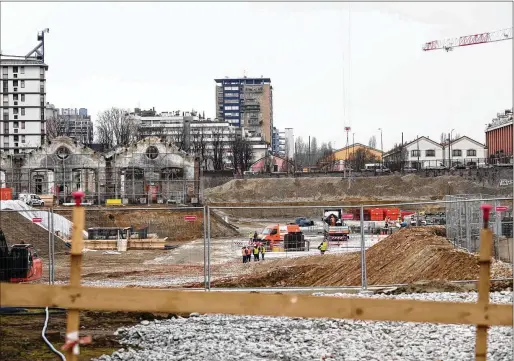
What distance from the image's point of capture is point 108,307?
4.43m

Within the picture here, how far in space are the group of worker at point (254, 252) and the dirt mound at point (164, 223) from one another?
65.5 feet

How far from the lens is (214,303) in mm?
4438

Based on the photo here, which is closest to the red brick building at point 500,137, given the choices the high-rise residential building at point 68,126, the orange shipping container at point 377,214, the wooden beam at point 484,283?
the orange shipping container at point 377,214

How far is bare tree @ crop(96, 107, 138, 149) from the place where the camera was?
4055 inches

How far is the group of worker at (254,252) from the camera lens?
64.0 feet

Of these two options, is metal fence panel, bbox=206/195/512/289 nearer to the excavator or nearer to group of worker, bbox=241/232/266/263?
group of worker, bbox=241/232/266/263

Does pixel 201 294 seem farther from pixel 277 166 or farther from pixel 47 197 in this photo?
pixel 277 166

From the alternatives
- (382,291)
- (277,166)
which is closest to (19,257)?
(382,291)

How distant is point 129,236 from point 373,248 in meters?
15.6

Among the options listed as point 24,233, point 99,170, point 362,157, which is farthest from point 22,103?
point 362,157

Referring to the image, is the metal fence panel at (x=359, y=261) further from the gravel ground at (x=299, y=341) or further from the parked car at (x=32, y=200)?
the parked car at (x=32, y=200)

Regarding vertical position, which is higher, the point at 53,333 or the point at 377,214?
the point at 377,214

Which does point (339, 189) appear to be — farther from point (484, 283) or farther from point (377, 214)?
point (484, 283)

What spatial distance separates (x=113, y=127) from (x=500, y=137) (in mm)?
58698
